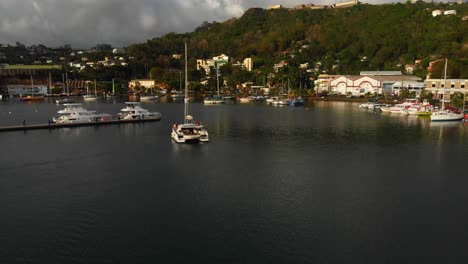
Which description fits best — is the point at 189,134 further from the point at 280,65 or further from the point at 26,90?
the point at 26,90

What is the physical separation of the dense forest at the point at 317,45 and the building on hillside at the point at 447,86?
10.7 feet

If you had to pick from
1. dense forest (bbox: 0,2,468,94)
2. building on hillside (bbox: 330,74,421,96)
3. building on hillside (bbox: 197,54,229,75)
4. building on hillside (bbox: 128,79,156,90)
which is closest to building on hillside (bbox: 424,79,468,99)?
dense forest (bbox: 0,2,468,94)

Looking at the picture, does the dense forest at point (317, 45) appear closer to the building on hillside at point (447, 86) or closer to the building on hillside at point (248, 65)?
the building on hillside at point (248, 65)

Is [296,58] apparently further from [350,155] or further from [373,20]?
[350,155]

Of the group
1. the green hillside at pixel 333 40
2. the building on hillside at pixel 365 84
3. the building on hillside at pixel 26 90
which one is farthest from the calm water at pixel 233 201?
the building on hillside at pixel 26 90

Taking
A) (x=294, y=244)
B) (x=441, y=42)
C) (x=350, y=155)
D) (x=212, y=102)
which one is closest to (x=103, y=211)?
(x=294, y=244)

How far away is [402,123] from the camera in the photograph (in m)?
31.5

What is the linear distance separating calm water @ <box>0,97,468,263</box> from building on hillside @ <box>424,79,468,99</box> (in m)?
31.3

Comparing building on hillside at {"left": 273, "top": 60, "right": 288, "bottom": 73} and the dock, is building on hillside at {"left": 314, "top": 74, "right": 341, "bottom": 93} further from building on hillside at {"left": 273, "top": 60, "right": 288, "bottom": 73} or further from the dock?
the dock

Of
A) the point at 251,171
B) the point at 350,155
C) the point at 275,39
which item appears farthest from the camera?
the point at 275,39

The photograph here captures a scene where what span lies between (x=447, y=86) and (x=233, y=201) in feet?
157

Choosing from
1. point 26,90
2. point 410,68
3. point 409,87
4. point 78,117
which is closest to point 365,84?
point 409,87

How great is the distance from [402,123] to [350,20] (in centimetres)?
8055

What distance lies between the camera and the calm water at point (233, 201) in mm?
9219
